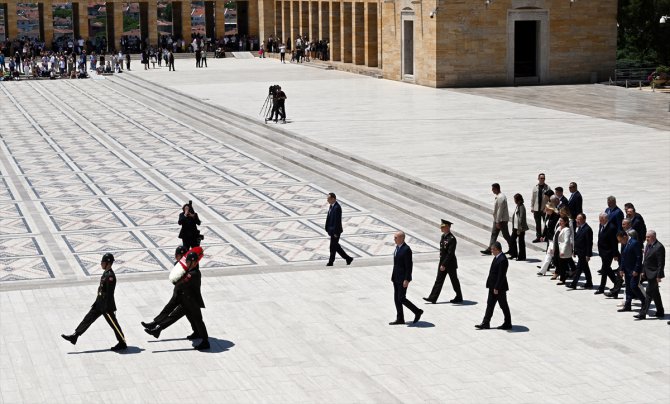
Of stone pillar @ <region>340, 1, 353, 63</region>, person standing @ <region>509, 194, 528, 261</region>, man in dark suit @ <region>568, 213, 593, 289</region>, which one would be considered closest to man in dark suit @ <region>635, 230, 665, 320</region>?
man in dark suit @ <region>568, 213, 593, 289</region>

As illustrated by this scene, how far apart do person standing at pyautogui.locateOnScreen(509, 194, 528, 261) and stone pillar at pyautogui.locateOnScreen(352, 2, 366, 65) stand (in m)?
34.3

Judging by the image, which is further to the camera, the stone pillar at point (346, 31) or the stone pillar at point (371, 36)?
the stone pillar at point (346, 31)

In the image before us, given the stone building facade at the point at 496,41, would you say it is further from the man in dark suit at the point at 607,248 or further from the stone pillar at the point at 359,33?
the man in dark suit at the point at 607,248

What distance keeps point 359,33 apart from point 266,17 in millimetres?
16831

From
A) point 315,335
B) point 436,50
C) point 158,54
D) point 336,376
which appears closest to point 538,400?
point 336,376

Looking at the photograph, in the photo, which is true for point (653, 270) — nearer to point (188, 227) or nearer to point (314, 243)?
point (314, 243)

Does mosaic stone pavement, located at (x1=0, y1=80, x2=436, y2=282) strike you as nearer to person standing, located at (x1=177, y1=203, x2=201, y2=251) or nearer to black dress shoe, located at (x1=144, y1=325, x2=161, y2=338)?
person standing, located at (x1=177, y1=203, x2=201, y2=251)

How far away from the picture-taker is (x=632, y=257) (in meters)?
13.8

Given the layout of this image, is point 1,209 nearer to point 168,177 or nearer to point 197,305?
point 168,177

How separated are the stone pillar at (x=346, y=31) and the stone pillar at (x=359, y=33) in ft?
4.55

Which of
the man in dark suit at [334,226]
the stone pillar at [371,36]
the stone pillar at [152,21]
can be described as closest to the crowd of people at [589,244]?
the man in dark suit at [334,226]

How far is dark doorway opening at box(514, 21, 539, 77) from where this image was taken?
43.2 metres

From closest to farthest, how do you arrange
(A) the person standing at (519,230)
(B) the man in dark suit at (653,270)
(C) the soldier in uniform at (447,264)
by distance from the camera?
(B) the man in dark suit at (653,270) → (C) the soldier in uniform at (447,264) → (A) the person standing at (519,230)

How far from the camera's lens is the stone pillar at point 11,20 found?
217 feet
